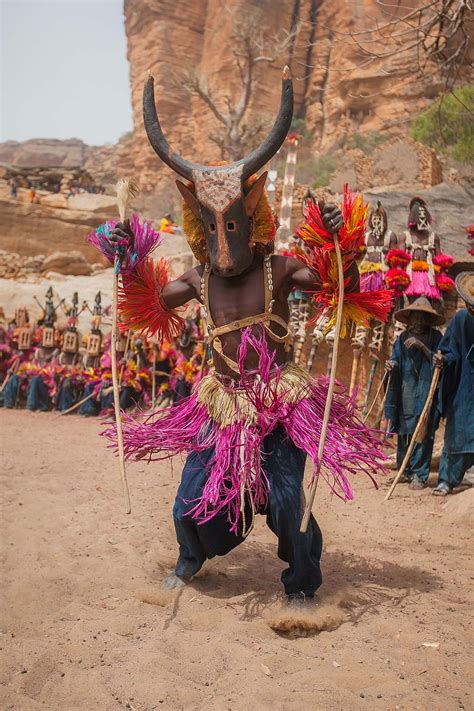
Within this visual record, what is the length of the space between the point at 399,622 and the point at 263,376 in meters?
1.32

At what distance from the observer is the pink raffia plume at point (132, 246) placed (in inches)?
143

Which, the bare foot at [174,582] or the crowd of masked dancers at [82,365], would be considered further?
the crowd of masked dancers at [82,365]

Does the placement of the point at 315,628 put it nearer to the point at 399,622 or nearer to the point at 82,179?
the point at 399,622

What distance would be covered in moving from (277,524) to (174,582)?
2.35ft

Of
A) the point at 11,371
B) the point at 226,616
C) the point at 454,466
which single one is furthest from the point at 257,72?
the point at 226,616

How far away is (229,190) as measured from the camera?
A: 125 inches

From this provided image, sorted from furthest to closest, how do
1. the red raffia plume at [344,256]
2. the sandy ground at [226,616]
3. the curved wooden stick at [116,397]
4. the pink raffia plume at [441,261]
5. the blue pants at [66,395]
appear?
the blue pants at [66,395] → the pink raffia plume at [441,261] → the red raffia plume at [344,256] → the curved wooden stick at [116,397] → the sandy ground at [226,616]

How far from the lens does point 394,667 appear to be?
2.56 m

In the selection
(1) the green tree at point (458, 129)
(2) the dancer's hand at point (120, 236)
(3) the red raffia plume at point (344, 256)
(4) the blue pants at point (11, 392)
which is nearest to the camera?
(3) the red raffia plume at point (344, 256)

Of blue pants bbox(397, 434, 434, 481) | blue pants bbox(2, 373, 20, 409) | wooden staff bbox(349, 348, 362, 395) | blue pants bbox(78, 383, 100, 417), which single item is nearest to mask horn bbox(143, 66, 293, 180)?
blue pants bbox(397, 434, 434, 481)

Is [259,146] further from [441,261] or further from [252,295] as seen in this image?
[441,261]

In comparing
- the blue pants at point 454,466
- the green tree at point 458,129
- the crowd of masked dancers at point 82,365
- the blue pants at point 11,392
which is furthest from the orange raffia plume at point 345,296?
the green tree at point 458,129

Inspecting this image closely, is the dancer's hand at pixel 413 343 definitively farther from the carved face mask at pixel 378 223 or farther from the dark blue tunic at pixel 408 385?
the carved face mask at pixel 378 223

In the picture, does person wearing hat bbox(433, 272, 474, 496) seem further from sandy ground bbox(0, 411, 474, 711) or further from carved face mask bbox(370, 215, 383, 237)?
carved face mask bbox(370, 215, 383, 237)
